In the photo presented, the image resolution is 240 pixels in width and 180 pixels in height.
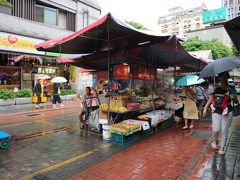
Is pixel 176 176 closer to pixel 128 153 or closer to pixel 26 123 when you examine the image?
pixel 128 153

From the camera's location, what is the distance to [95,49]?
800 centimetres

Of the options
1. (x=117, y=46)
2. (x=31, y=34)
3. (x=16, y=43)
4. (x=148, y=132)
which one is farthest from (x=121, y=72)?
(x=31, y=34)

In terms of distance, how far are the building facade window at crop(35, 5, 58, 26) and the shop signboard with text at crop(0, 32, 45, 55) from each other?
2.32 meters

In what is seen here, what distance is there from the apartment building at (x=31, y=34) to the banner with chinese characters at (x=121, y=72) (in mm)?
10753

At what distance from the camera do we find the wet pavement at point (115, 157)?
3.98m

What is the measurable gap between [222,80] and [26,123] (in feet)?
25.9

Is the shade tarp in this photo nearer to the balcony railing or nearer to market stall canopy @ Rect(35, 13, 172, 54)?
market stall canopy @ Rect(35, 13, 172, 54)

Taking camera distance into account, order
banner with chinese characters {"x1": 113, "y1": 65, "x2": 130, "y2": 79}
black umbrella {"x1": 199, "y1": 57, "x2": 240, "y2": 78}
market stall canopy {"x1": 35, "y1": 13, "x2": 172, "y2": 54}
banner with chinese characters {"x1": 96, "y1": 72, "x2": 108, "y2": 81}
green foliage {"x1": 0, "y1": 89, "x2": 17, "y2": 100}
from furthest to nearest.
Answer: green foliage {"x1": 0, "y1": 89, "x2": 17, "y2": 100}, banner with chinese characters {"x1": 96, "y1": 72, "x2": 108, "y2": 81}, banner with chinese characters {"x1": 113, "y1": 65, "x2": 130, "y2": 79}, market stall canopy {"x1": 35, "y1": 13, "x2": 172, "y2": 54}, black umbrella {"x1": 199, "y1": 57, "x2": 240, "y2": 78}

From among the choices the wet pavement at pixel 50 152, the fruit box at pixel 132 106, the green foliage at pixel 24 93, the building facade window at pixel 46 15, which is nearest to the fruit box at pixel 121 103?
the fruit box at pixel 132 106

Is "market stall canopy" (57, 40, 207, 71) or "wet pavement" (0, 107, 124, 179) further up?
"market stall canopy" (57, 40, 207, 71)

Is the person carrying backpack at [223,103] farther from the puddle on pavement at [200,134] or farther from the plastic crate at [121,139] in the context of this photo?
the plastic crate at [121,139]

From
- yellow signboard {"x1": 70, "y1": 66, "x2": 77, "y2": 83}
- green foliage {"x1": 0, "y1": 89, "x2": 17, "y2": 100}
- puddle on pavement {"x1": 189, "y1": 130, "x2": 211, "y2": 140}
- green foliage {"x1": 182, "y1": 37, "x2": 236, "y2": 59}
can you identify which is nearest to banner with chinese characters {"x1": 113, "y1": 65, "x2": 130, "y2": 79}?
puddle on pavement {"x1": 189, "y1": 130, "x2": 211, "y2": 140}

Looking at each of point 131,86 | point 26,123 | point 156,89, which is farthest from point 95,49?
point 26,123

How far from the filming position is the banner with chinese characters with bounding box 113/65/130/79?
7422 mm
